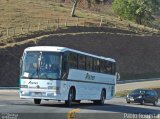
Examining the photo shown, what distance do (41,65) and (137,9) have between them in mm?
86259

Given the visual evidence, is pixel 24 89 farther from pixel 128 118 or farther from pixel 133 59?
pixel 133 59

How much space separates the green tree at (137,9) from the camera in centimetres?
11394

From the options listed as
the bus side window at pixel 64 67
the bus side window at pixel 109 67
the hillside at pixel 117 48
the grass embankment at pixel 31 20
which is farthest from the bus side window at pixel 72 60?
the grass embankment at pixel 31 20

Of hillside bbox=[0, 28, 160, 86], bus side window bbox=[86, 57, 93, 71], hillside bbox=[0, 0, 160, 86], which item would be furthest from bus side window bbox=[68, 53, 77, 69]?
hillside bbox=[0, 28, 160, 86]

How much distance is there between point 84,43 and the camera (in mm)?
79062

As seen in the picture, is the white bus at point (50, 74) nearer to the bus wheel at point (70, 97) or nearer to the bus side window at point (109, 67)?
the bus wheel at point (70, 97)

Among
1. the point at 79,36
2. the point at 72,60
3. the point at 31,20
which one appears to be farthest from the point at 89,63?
the point at 31,20

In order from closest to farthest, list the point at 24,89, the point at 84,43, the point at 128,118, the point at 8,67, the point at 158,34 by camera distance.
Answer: the point at 128,118, the point at 24,89, the point at 8,67, the point at 84,43, the point at 158,34

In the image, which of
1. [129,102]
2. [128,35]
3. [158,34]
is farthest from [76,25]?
[129,102]

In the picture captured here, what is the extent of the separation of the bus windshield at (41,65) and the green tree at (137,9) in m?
83.9

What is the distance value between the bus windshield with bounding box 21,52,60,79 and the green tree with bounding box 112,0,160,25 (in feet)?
275

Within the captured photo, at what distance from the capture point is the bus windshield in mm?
30797

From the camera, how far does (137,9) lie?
11525 centimetres

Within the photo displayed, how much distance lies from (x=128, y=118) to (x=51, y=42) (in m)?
49.0
